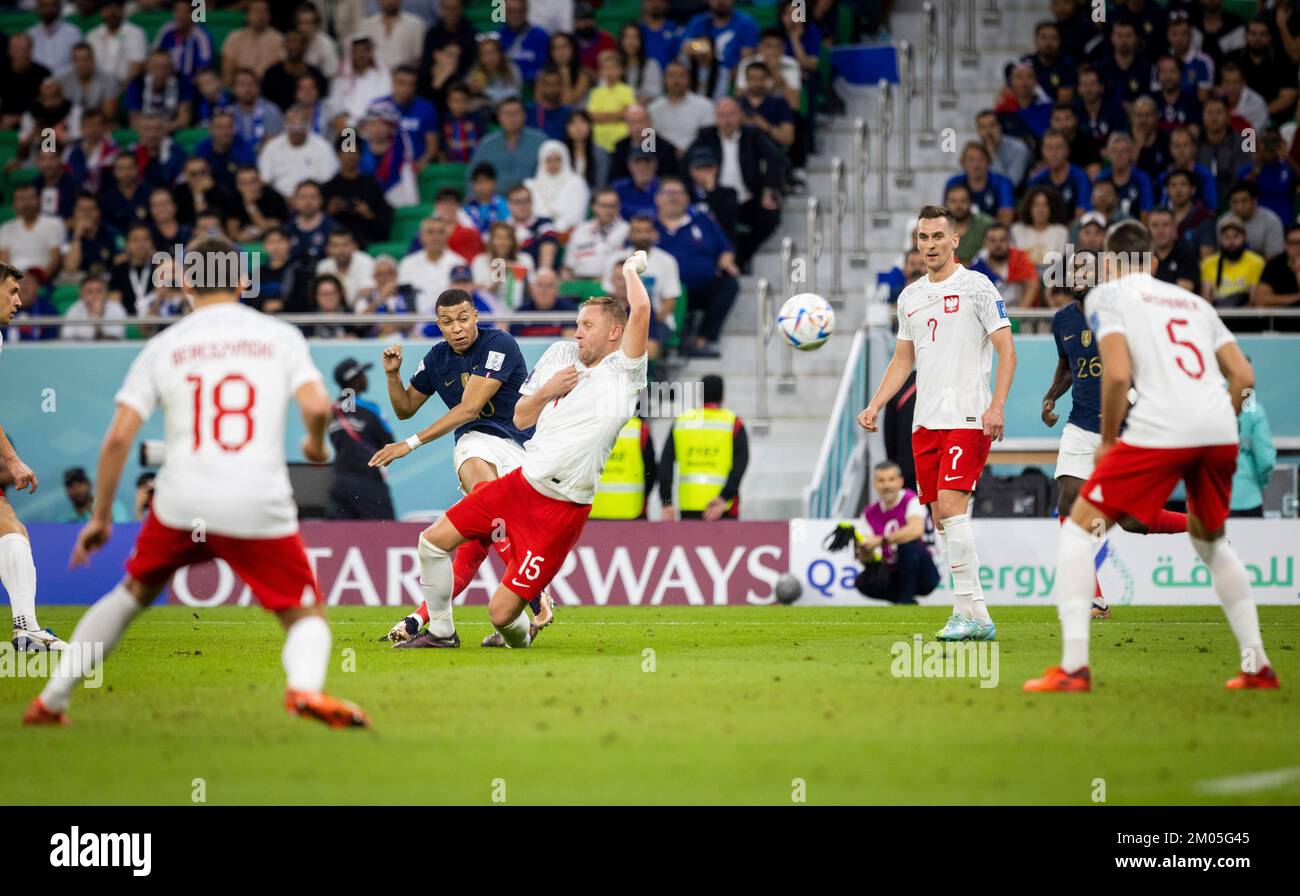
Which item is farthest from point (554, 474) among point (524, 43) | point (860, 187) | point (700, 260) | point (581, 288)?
point (524, 43)

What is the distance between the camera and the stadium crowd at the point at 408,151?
18750 millimetres

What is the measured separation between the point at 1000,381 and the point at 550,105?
1126 centimetres

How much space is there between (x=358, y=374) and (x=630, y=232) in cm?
322

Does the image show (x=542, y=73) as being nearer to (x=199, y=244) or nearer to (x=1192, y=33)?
(x=1192, y=33)

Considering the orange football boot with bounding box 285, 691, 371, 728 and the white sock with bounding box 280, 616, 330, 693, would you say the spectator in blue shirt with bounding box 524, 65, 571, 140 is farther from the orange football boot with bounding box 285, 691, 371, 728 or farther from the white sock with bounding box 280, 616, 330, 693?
the orange football boot with bounding box 285, 691, 371, 728

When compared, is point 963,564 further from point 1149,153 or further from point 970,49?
point 970,49

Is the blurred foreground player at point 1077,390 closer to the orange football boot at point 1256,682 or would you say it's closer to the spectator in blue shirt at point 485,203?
the orange football boot at point 1256,682

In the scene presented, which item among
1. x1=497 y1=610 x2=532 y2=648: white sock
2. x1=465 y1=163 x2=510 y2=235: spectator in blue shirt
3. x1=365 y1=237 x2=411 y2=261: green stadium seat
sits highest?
x1=465 y1=163 x2=510 y2=235: spectator in blue shirt

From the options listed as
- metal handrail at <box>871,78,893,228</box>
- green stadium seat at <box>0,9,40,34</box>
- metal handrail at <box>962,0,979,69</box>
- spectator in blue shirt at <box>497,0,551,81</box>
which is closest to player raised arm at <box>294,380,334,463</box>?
metal handrail at <box>871,78,893,228</box>

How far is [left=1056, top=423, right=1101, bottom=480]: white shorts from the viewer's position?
12.6 metres

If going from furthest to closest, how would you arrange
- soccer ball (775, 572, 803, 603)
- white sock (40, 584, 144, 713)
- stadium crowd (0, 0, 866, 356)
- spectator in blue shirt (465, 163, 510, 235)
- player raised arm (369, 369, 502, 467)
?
spectator in blue shirt (465, 163, 510, 235)
stadium crowd (0, 0, 866, 356)
soccer ball (775, 572, 803, 603)
player raised arm (369, 369, 502, 467)
white sock (40, 584, 144, 713)
